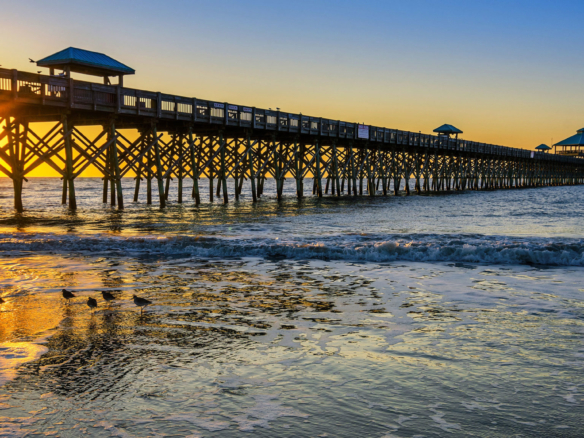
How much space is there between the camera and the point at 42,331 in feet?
18.7

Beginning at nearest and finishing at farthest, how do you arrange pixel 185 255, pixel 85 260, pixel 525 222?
pixel 85 260
pixel 185 255
pixel 525 222

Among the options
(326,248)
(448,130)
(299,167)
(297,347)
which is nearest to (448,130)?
(448,130)

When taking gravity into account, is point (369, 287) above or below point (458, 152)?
below

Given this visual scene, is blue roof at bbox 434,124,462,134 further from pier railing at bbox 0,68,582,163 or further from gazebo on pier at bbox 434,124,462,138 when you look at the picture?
pier railing at bbox 0,68,582,163

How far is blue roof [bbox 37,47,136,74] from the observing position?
24281mm

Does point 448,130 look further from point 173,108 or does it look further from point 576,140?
point 576,140

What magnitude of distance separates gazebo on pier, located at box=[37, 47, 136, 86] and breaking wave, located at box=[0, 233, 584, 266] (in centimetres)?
1226

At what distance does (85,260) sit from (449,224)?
13583mm

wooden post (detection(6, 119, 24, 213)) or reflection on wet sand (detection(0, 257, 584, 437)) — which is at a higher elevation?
wooden post (detection(6, 119, 24, 213))

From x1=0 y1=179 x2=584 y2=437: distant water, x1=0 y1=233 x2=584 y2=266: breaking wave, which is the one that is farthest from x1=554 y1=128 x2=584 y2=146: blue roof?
x1=0 y1=179 x2=584 y2=437: distant water

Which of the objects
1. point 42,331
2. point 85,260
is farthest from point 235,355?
point 85,260

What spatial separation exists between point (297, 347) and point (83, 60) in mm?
23110

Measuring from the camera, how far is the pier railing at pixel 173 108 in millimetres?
19719

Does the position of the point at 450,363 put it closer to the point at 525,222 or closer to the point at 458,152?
the point at 525,222
